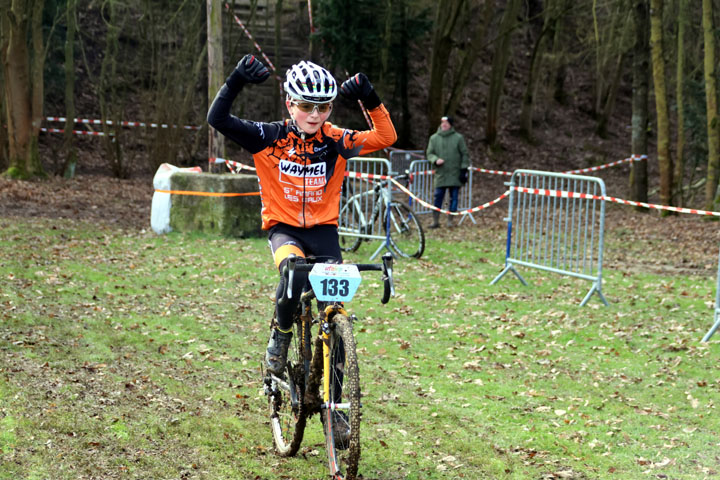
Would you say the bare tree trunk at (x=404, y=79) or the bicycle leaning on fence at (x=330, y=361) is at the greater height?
the bare tree trunk at (x=404, y=79)

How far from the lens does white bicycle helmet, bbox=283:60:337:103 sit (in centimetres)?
473

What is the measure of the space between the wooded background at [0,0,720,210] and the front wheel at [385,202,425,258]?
502 centimetres

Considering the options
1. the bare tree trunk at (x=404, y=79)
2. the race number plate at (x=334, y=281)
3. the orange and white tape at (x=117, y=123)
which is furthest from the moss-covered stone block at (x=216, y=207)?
the bare tree trunk at (x=404, y=79)

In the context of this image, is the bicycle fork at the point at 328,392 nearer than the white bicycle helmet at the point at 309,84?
Yes

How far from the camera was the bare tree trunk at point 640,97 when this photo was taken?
67.0ft

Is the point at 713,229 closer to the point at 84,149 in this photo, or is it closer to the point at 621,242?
the point at 621,242

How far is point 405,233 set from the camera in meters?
13.8

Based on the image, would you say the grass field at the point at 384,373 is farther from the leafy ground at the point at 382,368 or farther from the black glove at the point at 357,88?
the black glove at the point at 357,88

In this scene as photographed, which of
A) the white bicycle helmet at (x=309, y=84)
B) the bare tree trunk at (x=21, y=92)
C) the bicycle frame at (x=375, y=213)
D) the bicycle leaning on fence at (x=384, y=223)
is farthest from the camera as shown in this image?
the bare tree trunk at (x=21, y=92)

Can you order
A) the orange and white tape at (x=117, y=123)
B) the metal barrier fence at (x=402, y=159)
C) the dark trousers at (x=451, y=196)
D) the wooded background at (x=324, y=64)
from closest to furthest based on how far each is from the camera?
the dark trousers at (x=451, y=196)
the wooded background at (x=324, y=64)
the orange and white tape at (x=117, y=123)
the metal barrier fence at (x=402, y=159)

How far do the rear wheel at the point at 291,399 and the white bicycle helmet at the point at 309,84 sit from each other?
4.40ft

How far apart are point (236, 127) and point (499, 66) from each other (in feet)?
88.6

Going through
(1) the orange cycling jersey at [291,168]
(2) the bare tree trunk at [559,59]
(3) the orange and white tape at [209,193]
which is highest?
(2) the bare tree trunk at [559,59]

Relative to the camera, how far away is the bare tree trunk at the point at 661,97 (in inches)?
721
